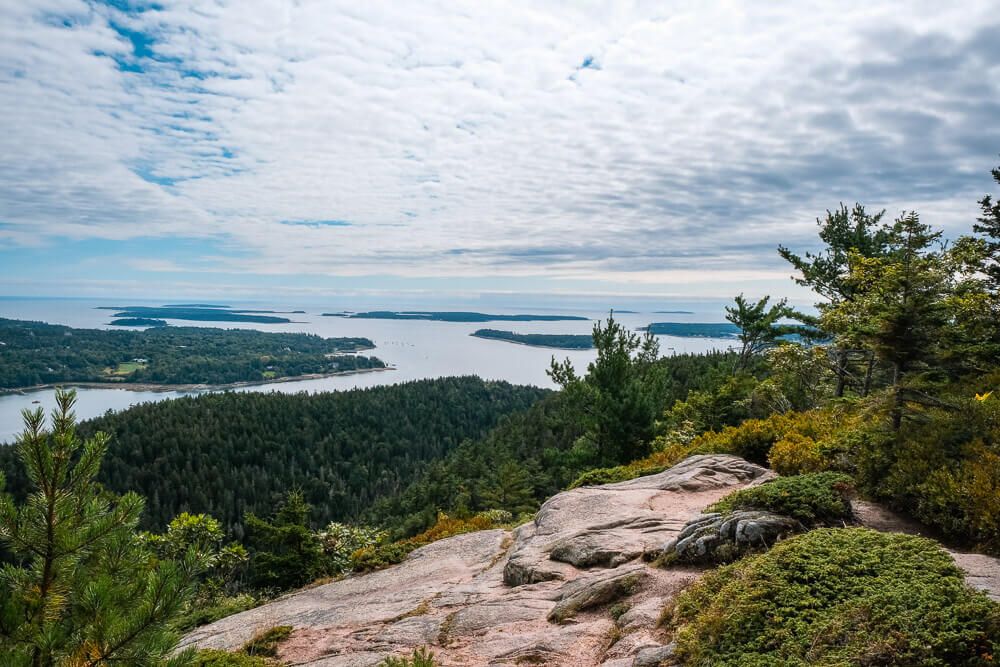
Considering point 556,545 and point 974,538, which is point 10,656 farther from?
point 974,538

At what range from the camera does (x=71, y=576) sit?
397 cm

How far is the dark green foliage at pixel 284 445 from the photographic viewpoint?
305 feet

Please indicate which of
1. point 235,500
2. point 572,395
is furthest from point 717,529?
point 235,500

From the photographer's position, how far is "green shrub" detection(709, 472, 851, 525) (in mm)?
7191

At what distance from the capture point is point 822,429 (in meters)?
11.6

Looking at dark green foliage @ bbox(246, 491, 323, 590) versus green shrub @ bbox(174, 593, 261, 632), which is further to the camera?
dark green foliage @ bbox(246, 491, 323, 590)

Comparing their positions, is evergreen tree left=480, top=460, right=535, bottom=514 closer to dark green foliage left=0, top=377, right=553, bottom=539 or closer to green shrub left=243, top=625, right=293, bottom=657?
green shrub left=243, top=625, right=293, bottom=657

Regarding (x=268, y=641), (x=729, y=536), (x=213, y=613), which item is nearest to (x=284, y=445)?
(x=213, y=613)

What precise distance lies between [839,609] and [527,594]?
4344mm

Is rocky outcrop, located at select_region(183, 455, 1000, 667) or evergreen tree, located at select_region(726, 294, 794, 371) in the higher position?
evergreen tree, located at select_region(726, 294, 794, 371)

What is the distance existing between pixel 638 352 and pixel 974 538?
17.9 m

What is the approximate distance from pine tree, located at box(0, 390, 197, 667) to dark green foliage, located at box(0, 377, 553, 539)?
261ft

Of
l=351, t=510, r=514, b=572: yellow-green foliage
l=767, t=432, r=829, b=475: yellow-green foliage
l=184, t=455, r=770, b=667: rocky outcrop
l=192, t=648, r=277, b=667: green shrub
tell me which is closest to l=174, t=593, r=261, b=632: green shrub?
l=184, t=455, r=770, b=667: rocky outcrop

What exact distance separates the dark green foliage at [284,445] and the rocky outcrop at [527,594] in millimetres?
71834
